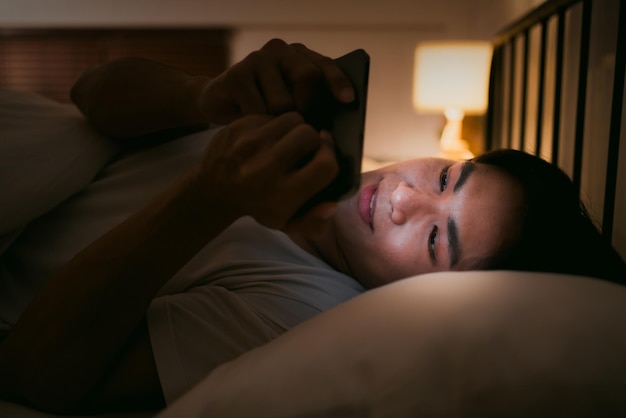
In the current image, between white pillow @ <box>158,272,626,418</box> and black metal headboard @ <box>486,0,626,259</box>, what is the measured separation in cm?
56

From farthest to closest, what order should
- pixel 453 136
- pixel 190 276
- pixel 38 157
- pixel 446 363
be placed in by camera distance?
pixel 453 136
pixel 38 157
pixel 190 276
pixel 446 363

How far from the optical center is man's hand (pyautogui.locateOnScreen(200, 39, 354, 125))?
0.66m

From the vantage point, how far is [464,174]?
953 millimetres

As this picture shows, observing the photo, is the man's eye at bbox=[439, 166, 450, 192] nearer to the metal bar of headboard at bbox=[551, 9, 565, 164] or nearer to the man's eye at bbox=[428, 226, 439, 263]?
the man's eye at bbox=[428, 226, 439, 263]

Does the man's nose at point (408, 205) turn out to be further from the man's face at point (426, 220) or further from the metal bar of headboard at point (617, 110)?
the metal bar of headboard at point (617, 110)

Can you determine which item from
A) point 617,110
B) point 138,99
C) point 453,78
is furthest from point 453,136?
point 138,99

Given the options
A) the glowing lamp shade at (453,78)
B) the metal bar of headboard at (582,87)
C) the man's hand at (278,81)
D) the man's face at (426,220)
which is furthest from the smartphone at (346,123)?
the glowing lamp shade at (453,78)

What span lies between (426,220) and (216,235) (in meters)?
0.41

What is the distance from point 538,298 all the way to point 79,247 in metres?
0.74

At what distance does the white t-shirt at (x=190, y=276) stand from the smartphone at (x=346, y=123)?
10.7 inches

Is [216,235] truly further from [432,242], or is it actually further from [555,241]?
[555,241]

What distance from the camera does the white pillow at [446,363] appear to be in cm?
52

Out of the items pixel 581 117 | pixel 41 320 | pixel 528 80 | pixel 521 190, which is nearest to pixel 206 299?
pixel 41 320

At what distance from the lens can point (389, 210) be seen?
3.20 ft
